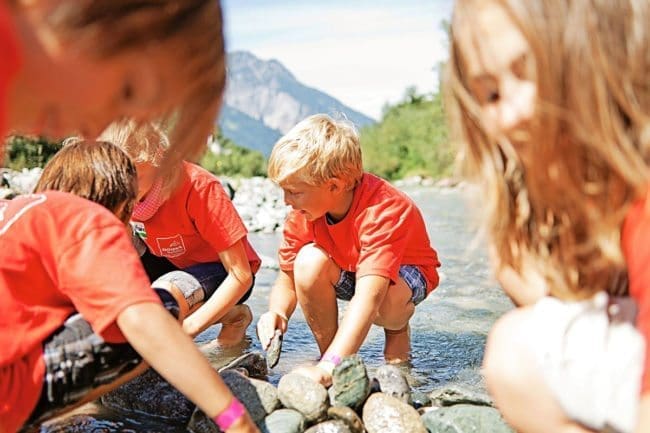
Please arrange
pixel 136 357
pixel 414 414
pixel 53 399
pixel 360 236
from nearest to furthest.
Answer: pixel 53 399, pixel 136 357, pixel 414 414, pixel 360 236

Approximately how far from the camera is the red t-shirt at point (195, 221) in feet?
8.64

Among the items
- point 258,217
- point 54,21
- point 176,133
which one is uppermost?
point 54,21

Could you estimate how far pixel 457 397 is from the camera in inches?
84.5

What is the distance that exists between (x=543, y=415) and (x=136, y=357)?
85 cm

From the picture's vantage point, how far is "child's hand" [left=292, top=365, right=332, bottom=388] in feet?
7.31

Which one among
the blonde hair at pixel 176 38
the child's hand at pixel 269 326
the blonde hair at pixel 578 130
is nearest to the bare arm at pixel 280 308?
the child's hand at pixel 269 326

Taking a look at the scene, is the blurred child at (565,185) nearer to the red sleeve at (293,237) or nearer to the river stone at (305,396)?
the river stone at (305,396)

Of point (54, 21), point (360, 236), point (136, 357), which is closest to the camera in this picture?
point (54, 21)

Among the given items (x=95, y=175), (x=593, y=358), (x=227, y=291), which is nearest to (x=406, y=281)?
(x=227, y=291)

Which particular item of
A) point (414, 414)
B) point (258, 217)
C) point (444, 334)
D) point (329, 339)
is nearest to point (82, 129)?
point (414, 414)

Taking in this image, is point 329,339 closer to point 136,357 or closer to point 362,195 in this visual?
point 362,195

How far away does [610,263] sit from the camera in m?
1.25

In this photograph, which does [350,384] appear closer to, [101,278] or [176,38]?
[101,278]

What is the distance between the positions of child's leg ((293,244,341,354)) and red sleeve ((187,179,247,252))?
214mm
